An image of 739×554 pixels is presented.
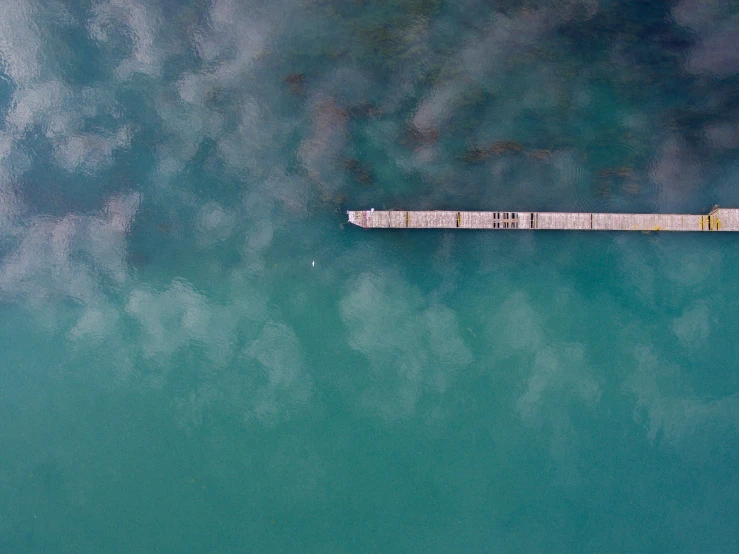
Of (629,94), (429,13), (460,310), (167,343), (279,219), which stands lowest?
(167,343)

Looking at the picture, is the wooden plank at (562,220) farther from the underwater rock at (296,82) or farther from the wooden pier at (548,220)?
the underwater rock at (296,82)

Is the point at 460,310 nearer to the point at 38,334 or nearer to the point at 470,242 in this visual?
the point at 470,242

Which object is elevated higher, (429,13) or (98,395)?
(429,13)

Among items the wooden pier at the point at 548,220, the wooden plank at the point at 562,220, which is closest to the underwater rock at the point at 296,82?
the wooden pier at the point at 548,220

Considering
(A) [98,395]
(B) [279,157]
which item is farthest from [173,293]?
(B) [279,157]

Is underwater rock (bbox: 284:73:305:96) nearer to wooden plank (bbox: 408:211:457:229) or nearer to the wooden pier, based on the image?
the wooden pier

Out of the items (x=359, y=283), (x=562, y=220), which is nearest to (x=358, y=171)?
(x=359, y=283)
